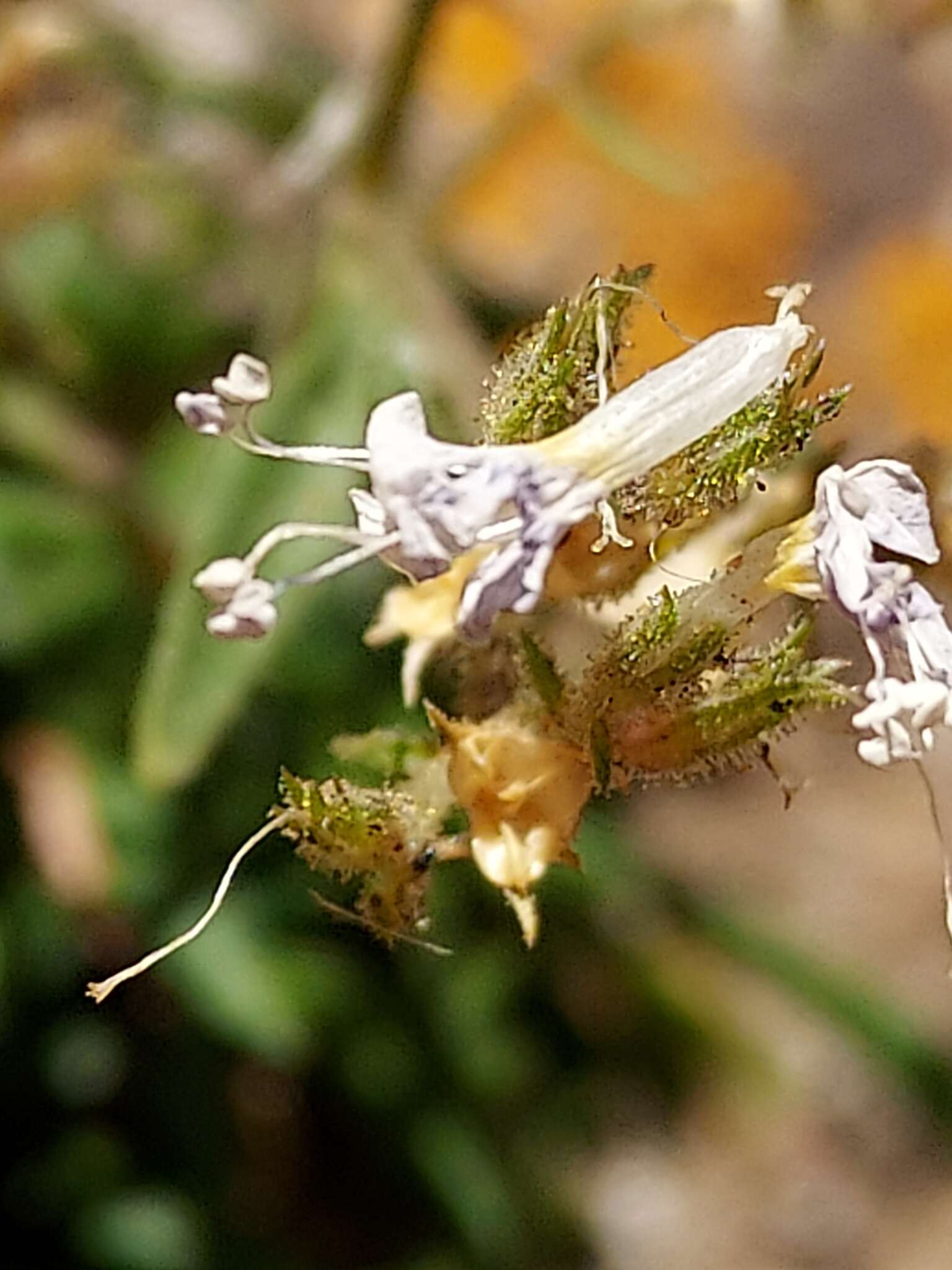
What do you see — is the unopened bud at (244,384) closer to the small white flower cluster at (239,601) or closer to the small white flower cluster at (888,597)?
the small white flower cluster at (239,601)

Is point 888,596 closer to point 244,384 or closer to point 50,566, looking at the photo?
point 244,384

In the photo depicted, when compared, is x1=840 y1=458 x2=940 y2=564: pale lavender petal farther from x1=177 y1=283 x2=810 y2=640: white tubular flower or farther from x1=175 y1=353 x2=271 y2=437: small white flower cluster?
x1=175 y1=353 x2=271 y2=437: small white flower cluster

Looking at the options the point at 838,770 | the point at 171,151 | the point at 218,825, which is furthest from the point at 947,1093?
the point at 171,151

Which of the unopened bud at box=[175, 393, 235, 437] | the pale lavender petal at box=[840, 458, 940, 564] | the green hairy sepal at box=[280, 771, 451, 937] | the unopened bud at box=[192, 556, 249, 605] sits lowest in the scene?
the green hairy sepal at box=[280, 771, 451, 937]

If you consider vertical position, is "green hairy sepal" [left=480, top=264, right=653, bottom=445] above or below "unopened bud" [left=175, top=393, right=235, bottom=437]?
below

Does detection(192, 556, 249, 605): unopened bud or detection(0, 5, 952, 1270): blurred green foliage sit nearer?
detection(192, 556, 249, 605): unopened bud

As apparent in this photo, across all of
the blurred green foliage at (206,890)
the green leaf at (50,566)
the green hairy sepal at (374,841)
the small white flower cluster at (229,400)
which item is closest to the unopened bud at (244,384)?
the small white flower cluster at (229,400)

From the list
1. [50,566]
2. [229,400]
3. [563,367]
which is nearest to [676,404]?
[563,367]

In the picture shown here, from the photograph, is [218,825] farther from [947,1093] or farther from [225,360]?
[947,1093]

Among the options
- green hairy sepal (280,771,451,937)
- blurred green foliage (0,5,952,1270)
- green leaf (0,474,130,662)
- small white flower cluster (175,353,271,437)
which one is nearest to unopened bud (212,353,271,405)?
small white flower cluster (175,353,271,437)
